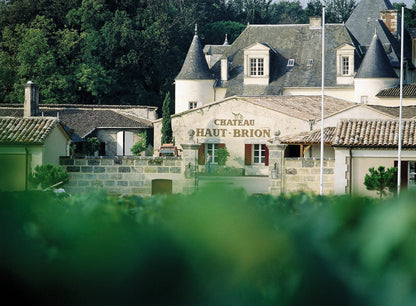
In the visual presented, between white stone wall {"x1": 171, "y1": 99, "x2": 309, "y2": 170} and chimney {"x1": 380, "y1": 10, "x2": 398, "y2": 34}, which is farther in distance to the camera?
chimney {"x1": 380, "y1": 10, "x2": 398, "y2": 34}

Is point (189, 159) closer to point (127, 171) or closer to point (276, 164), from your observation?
point (127, 171)

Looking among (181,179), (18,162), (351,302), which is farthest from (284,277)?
(181,179)

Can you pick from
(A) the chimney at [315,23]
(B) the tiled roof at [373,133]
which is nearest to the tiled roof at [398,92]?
(A) the chimney at [315,23]

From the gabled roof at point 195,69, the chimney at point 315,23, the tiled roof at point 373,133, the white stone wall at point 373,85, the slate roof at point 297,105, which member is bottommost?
the tiled roof at point 373,133

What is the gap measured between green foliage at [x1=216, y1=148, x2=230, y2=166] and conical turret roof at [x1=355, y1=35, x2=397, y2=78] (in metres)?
14.2

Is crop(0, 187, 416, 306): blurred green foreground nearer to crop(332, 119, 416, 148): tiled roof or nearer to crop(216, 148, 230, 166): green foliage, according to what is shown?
crop(332, 119, 416, 148): tiled roof

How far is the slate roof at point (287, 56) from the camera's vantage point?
5366 centimetres

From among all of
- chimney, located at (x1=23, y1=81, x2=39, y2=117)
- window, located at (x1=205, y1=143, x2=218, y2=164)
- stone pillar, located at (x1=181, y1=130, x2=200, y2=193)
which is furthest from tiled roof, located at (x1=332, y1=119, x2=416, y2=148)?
chimney, located at (x1=23, y1=81, x2=39, y2=117)

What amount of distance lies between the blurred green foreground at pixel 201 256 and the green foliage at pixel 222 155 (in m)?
36.1

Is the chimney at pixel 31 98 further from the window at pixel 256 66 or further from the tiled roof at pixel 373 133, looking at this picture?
the tiled roof at pixel 373 133

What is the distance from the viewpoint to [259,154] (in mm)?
40781

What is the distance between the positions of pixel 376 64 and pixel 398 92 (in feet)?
10.5

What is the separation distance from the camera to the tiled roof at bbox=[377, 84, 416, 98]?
47.0 meters

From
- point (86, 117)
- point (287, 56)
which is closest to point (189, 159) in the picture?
point (86, 117)
